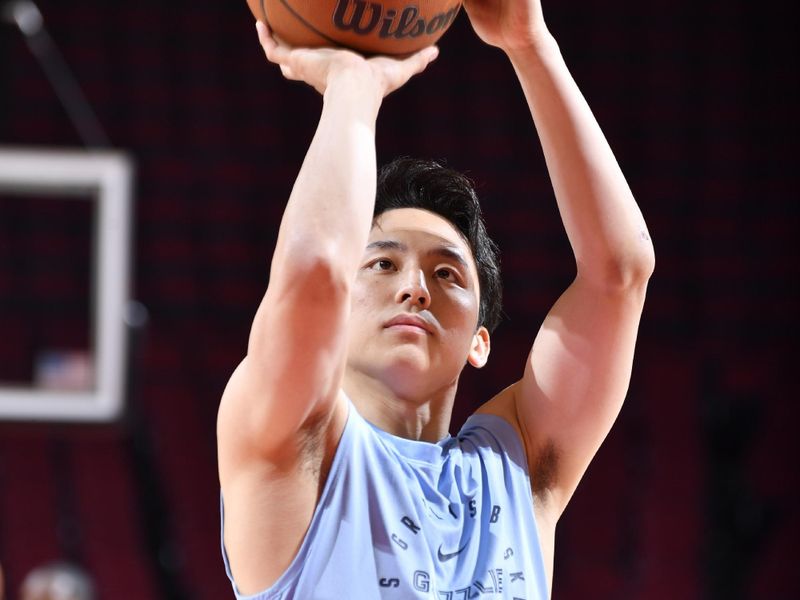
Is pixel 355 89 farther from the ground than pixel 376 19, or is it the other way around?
pixel 376 19

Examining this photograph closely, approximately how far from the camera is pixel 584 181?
6.40ft

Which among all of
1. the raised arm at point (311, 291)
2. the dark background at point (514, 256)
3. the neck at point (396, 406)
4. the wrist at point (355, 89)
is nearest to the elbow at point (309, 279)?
the raised arm at point (311, 291)

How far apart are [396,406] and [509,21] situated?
2.17 ft

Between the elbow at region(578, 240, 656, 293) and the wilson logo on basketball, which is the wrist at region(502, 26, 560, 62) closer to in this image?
the wilson logo on basketball

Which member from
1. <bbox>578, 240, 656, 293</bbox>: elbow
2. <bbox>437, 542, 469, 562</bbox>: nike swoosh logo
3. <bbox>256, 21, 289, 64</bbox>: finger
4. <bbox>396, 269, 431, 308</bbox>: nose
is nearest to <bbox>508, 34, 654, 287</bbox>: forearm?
<bbox>578, 240, 656, 293</bbox>: elbow

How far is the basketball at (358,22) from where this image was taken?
73.0 inches

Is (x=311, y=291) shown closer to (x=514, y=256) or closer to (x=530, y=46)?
(x=530, y=46)

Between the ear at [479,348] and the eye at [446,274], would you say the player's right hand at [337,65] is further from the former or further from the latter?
the ear at [479,348]

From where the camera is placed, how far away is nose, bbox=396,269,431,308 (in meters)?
1.96

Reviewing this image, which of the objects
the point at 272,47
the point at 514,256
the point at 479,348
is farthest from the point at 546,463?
the point at 514,256

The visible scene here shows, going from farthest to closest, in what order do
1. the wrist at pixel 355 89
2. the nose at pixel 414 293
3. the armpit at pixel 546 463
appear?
1. the armpit at pixel 546 463
2. the nose at pixel 414 293
3. the wrist at pixel 355 89

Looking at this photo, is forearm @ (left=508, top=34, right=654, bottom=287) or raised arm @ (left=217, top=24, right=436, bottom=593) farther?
forearm @ (left=508, top=34, right=654, bottom=287)

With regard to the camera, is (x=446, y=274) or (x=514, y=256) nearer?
(x=446, y=274)

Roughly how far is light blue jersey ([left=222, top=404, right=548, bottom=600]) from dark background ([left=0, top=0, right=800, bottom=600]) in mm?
4255
